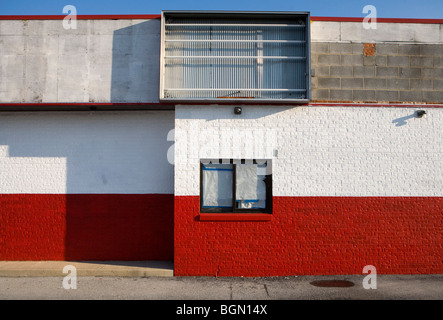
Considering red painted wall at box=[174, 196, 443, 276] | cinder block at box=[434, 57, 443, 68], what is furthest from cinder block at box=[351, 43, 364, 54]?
red painted wall at box=[174, 196, 443, 276]

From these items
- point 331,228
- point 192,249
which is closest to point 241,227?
point 192,249

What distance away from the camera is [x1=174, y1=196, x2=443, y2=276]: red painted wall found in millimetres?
9047

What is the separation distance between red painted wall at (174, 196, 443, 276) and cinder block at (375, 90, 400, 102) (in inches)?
93.9

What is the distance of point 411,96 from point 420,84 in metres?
0.38

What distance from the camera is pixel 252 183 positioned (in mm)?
9305

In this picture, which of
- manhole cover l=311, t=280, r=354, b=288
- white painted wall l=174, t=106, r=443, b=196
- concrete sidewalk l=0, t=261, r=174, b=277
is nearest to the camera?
manhole cover l=311, t=280, r=354, b=288

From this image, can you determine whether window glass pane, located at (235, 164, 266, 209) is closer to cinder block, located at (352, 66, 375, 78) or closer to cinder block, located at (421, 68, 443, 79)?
cinder block, located at (352, 66, 375, 78)

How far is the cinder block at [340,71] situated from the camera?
9.40m

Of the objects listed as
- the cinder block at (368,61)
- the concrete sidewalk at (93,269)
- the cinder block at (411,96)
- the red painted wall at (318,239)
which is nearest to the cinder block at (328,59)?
the cinder block at (368,61)

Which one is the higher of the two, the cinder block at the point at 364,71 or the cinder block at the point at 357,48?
the cinder block at the point at 357,48

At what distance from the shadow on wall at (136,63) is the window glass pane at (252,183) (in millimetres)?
2725

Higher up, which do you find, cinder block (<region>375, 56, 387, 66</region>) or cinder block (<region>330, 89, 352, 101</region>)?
cinder block (<region>375, 56, 387, 66</region>)

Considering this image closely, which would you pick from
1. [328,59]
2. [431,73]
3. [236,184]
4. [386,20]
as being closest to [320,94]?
[328,59]

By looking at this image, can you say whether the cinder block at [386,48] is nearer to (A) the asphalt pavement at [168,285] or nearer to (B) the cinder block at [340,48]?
(B) the cinder block at [340,48]
